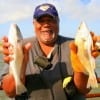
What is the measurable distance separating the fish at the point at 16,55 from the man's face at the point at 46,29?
291 millimetres

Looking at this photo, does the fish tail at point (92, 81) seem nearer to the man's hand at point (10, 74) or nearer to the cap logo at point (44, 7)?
the man's hand at point (10, 74)

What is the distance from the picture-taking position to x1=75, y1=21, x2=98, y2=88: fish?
12.6 ft

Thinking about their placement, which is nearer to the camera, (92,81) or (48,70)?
(92,81)

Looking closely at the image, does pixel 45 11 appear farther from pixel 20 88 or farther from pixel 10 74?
pixel 20 88

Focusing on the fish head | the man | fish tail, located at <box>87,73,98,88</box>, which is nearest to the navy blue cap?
the man

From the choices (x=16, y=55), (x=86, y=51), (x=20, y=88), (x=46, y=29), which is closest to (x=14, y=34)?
(x=16, y=55)

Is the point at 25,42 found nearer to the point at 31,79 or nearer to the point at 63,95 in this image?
the point at 31,79

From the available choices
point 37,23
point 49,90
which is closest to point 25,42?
point 37,23

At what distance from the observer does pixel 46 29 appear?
13.3 feet

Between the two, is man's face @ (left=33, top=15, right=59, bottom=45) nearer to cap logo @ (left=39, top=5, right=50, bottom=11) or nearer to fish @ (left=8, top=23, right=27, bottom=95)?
cap logo @ (left=39, top=5, right=50, bottom=11)

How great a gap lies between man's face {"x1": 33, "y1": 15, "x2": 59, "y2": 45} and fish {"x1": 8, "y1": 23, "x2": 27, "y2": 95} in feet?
0.96

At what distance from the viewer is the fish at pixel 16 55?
12.5ft

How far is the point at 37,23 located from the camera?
4203 millimetres

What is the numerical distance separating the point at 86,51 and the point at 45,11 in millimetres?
717
